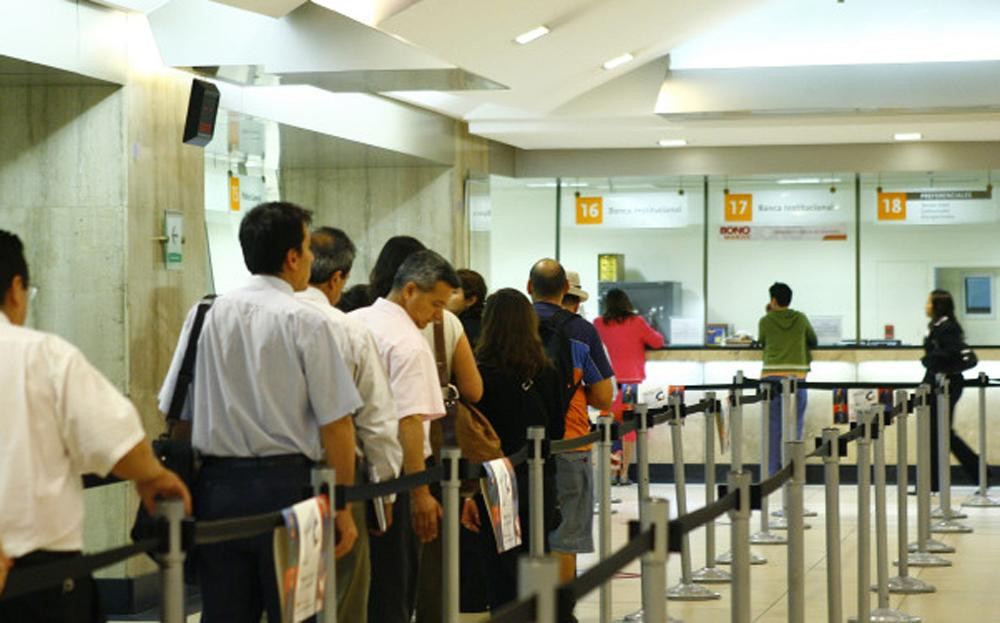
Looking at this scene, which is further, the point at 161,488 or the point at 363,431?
the point at 363,431

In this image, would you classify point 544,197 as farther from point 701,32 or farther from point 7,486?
point 7,486

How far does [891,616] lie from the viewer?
815 cm

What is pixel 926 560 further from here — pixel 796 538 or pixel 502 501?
pixel 502 501

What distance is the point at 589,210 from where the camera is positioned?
18.2 m

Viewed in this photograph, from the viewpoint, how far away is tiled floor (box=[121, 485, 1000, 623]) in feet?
27.8

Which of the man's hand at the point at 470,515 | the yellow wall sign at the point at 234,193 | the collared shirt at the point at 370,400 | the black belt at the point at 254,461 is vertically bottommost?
the man's hand at the point at 470,515

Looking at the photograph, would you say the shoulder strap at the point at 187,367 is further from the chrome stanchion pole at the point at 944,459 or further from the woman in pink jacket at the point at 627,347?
the woman in pink jacket at the point at 627,347

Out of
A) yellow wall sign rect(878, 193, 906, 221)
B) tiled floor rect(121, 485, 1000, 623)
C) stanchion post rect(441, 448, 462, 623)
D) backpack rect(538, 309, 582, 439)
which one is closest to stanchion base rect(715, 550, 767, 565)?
tiled floor rect(121, 485, 1000, 623)

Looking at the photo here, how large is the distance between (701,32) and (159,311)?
6062 mm

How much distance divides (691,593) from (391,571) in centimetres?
318

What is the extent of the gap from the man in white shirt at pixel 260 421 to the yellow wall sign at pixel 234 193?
651 cm

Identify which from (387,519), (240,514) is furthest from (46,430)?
(387,519)

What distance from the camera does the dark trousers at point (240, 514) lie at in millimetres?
4727

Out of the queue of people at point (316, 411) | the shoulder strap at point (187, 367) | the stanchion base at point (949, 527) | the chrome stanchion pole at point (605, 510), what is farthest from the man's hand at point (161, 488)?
the stanchion base at point (949, 527)
